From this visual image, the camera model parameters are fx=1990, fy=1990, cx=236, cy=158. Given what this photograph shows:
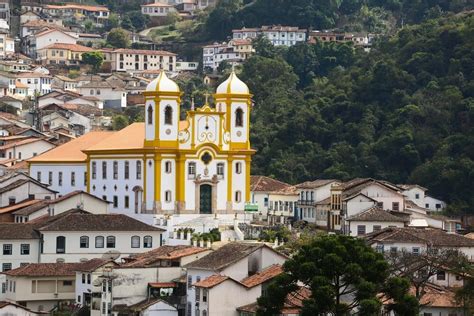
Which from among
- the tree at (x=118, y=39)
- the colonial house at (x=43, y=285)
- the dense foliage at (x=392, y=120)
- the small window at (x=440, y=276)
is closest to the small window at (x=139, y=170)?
the colonial house at (x=43, y=285)

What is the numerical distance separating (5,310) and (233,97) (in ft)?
84.4

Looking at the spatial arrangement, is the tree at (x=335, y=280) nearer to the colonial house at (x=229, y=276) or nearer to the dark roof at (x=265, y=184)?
the colonial house at (x=229, y=276)

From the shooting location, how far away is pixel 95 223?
303 feet

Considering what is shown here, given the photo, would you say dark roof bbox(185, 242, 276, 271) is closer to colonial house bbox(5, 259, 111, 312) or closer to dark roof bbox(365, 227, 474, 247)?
colonial house bbox(5, 259, 111, 312)

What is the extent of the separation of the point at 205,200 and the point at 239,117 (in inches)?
207

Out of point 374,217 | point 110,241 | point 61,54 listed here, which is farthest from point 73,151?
point 61,54

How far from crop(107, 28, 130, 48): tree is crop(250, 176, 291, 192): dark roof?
75.5 meters

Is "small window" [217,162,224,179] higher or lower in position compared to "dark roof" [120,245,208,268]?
higher

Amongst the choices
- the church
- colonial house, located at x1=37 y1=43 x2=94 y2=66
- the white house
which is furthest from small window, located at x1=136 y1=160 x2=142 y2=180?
colonial house, located at x1=37 y1=43 x2=94 y2=66

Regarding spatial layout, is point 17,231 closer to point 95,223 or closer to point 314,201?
point 95,223

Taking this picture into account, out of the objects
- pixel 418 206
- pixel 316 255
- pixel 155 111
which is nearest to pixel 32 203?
pixel 155 111

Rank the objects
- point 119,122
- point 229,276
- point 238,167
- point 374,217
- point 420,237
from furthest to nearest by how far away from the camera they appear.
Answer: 1. point 119,122
2. point 238,167
3. point 374,217
4. point 420,237
5. point 229,276

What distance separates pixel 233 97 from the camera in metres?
103

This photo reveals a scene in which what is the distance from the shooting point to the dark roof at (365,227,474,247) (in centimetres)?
8731
